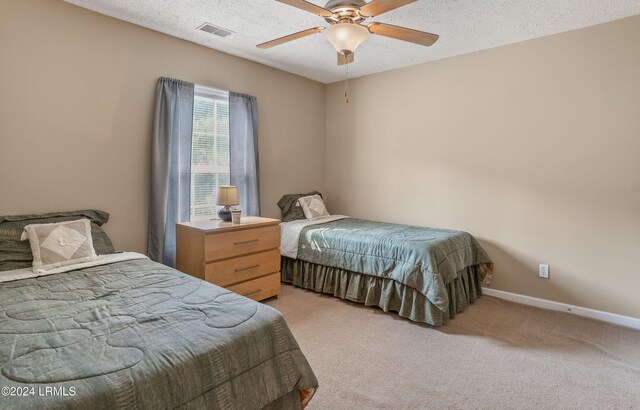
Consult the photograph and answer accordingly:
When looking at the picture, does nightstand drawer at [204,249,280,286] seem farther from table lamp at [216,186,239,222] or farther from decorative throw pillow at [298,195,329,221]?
decorative throw pillow at [298,195,329,221]

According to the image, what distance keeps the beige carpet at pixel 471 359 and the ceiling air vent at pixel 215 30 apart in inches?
96.4

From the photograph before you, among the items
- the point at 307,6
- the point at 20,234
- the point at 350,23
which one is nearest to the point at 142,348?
the point at 20,234

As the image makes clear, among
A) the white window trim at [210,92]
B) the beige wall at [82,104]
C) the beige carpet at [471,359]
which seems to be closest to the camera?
the beige carpet at [471,359]

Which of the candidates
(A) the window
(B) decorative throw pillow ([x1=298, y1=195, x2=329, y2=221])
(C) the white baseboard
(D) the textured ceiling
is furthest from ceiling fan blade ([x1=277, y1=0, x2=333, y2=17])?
(C) the white baseboard

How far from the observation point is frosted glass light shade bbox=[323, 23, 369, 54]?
6.84 feet

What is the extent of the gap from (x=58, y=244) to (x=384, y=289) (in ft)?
7.82

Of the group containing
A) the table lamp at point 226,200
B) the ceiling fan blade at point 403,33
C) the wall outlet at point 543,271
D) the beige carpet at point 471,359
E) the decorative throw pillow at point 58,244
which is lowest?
the beige carpet at point 471,359

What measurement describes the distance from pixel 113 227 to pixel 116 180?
1.25 feet

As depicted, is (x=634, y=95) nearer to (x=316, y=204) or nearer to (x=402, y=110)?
(x=402, y=110)

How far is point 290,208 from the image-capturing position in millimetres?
4121

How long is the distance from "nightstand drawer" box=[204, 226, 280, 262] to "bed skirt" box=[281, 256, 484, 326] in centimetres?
54

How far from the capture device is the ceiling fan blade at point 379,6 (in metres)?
1.92

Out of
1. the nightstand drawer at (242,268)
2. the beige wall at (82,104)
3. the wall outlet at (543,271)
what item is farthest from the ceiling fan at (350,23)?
the wall outlet at (543,271)

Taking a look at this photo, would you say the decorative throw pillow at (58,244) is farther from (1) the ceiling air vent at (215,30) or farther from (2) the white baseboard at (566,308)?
(2) the white baseboard at (566,308)
